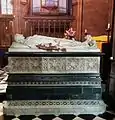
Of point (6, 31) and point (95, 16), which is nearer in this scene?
point (95, 16)

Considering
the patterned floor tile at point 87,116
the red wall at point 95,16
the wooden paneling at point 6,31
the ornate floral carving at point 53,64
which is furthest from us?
the wooden paneling at point 6,31

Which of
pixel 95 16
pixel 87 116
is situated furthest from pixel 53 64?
pixel 95 16

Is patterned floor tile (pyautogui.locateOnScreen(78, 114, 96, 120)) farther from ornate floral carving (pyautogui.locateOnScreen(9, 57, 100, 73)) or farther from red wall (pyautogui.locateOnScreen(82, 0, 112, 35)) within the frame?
red wall (pyautogui.locateOnScreen(82, 0, 112, 35))

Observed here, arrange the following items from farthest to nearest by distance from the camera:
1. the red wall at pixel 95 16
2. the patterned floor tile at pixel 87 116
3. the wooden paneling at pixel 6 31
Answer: the wooden paneling at pixel 6 31, the red wall at pixel 95 16, the patterned floor tile at pixel 87 116

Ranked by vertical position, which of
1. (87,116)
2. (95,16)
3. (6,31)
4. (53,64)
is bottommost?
(87,116)

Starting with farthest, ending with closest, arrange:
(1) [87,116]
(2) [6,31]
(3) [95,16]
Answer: (2) [6,31], (3) [95,16], (1) [87,116]

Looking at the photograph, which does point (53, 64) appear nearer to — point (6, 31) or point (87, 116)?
point (87, 116)

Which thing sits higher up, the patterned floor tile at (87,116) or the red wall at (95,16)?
the red wall at (95,16)

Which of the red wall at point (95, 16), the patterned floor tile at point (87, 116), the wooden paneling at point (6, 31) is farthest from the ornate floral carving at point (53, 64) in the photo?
the wooden paneling at point (6, 31)

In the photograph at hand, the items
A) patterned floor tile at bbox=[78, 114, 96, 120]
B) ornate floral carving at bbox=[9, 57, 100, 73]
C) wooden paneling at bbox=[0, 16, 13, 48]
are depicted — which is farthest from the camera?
wooden paneling at bbox=[0, 16, 13, 48]

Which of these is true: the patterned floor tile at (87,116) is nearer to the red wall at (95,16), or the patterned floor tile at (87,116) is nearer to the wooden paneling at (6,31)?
the red wall at (95,16)

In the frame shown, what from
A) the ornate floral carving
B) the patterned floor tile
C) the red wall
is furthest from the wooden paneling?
the patterned floor tile

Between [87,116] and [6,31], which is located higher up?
[6,31]

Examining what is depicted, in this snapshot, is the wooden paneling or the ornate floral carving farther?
the wooden paneling
